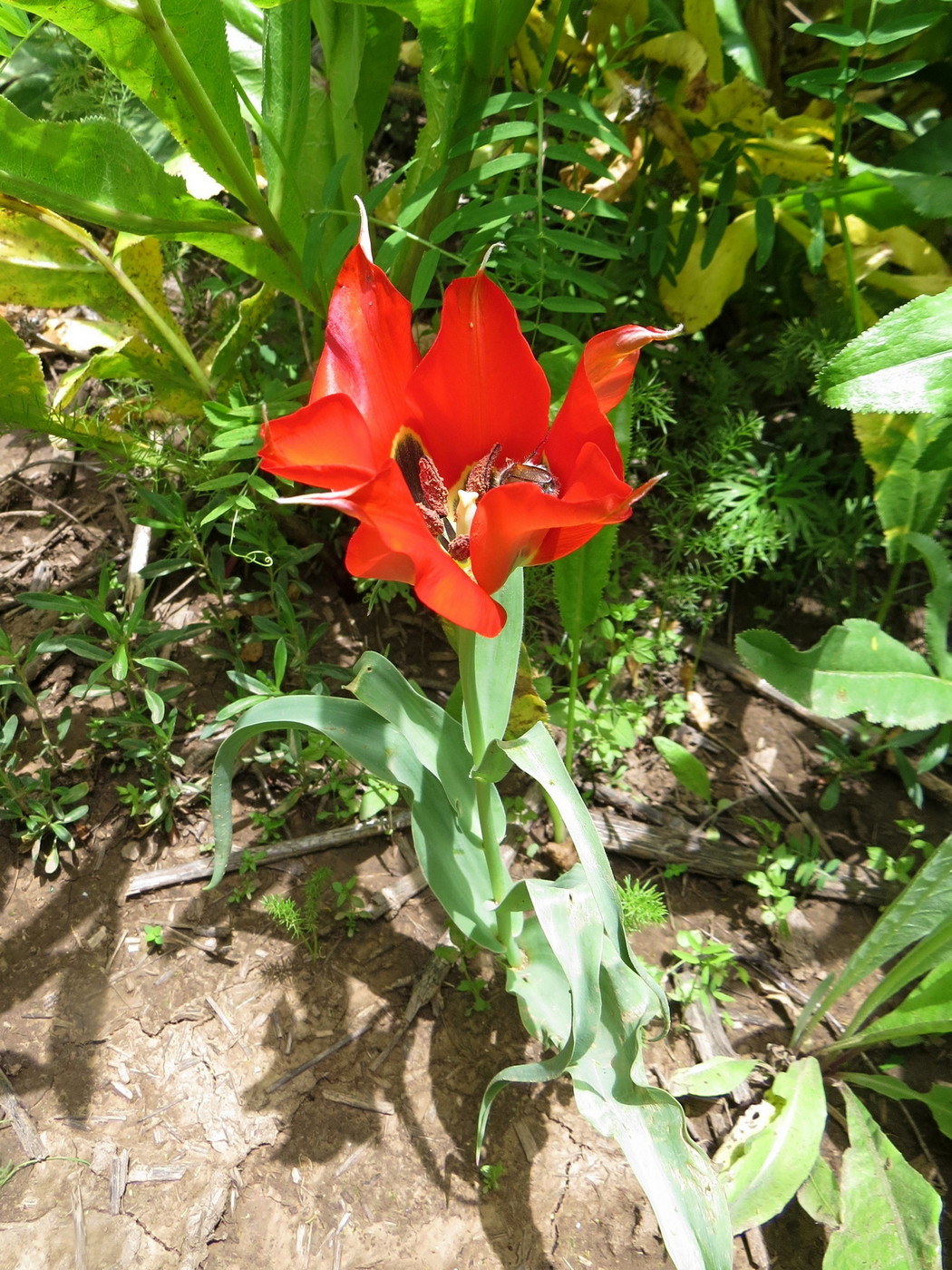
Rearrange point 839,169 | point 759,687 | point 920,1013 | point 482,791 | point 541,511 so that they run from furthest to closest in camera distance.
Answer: point 759,687 < point 839,169 < point 920,1013 < point 482,791 < point 541,511

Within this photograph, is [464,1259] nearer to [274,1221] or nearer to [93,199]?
[274,1221]

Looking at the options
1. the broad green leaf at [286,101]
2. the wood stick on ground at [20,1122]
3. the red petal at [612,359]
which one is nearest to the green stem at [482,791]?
the red petal at [612,359]

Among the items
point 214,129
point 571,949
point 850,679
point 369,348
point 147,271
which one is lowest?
point 850,679

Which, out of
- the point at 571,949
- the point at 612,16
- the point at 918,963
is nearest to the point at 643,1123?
the point at 571,949

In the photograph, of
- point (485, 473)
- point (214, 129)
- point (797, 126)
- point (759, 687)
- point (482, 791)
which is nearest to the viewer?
point (485, 473)

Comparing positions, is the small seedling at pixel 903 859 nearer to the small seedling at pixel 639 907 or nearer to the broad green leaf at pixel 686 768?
the broad green leaf at pixel 686 768

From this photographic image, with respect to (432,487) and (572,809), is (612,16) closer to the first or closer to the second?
(432,487)
